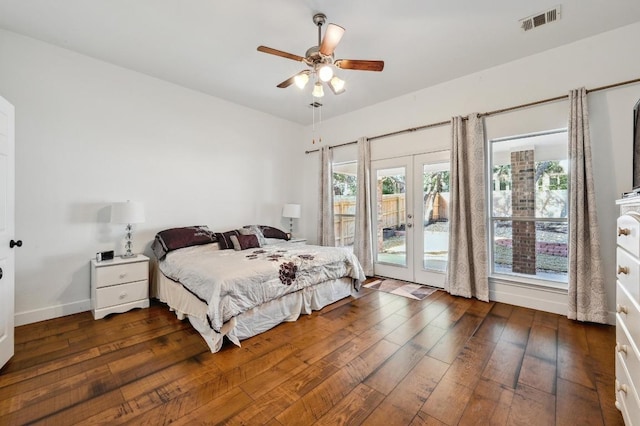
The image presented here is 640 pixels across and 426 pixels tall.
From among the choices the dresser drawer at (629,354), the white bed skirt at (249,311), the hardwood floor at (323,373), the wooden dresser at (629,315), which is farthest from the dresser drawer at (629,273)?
the white bed skirt at (249,311)

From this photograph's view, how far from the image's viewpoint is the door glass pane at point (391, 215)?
4266mm

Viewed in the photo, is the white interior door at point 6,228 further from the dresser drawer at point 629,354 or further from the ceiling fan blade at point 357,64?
the dresser drawer at point 629,354

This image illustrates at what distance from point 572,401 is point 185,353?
2671 mm

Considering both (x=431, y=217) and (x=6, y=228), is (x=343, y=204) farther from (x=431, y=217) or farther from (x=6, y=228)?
(x=6, y=228)

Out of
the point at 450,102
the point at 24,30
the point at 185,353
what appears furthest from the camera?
the point at 450,102

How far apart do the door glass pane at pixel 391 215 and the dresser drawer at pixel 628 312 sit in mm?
2735

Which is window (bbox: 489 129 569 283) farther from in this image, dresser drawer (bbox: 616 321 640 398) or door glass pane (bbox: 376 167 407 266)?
dresser drawer (bbox: 616 321 640 398)

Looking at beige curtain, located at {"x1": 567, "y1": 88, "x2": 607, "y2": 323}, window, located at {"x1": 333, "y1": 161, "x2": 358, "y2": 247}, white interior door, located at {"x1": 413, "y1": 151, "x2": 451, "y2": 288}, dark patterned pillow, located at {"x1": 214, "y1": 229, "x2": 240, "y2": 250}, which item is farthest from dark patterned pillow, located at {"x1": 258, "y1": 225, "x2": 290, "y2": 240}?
beige curtain, located at {"x1": 567, "y1": 88, "x2": 607, "y2": 323}

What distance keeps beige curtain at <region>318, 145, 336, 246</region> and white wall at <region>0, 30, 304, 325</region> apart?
155 centimetres

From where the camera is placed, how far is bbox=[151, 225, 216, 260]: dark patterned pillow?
3312 millimetres

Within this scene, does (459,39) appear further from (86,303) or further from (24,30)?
(86,303)

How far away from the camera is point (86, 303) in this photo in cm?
Answer: 309

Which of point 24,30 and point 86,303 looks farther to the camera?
point 86,303

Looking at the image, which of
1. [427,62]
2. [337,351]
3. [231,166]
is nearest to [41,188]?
[231,166]
